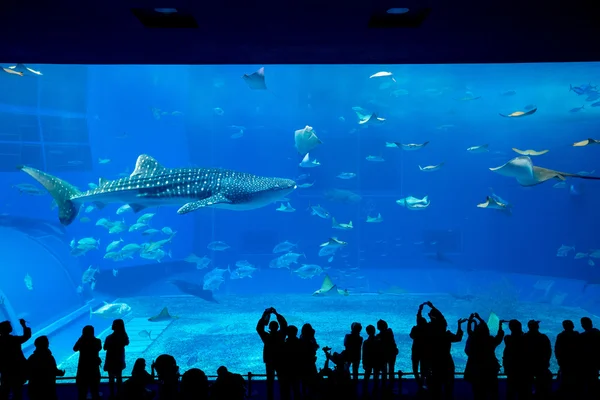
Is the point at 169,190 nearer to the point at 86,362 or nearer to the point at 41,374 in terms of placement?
the point at 86,362

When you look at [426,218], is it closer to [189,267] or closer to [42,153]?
[189,267]

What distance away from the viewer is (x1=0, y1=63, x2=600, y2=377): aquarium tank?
1126 centimetres

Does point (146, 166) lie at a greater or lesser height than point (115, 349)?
greater

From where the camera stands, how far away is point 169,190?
6.82 metres

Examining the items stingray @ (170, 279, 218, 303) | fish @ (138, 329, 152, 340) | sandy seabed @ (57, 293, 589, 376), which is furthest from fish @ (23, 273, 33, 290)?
stingray @ (170, 279, 218, 303)

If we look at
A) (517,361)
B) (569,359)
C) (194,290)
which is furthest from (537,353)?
(194,290)

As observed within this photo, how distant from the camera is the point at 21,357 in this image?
141 inches
